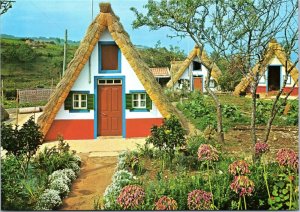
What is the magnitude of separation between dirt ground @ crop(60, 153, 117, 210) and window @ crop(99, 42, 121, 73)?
249 centimetres

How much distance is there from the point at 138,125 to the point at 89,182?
353 centimetres

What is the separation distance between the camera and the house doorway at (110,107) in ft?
34.7

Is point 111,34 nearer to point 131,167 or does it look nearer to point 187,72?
point 131,167

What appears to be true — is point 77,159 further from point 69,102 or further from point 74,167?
Answer: point 69,102

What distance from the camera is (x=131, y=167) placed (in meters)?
7.54

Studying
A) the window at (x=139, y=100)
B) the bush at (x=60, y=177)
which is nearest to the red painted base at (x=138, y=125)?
the window at (x=139, y=100)

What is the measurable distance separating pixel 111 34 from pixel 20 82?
3673 mm

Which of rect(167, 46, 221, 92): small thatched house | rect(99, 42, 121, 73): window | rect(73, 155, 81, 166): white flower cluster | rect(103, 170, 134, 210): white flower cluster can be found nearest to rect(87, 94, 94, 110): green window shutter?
rect(99, 42, 121, 73): window

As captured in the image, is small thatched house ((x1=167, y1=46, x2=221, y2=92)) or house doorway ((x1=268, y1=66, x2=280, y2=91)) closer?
house doorway ((x1=268, y1=66, x2=280, y2=91))

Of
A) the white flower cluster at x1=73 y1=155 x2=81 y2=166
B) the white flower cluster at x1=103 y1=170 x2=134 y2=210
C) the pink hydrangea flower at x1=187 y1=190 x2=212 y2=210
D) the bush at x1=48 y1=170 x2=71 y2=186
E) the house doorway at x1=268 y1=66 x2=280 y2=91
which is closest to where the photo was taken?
the pink hydrangea flower at x1=187 y1=190 x2=212 y2=210

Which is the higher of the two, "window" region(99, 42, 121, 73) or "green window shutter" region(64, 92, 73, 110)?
"window" region(99, 42, 121, 73)

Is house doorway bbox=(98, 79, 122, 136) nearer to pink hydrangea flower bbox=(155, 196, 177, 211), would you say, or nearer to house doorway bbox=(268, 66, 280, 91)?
pink hydrangea flower bbox=(155, 196, 177, 211)

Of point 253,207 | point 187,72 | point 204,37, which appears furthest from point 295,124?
point 187,72

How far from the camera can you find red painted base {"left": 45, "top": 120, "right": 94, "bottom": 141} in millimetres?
→ 10148
